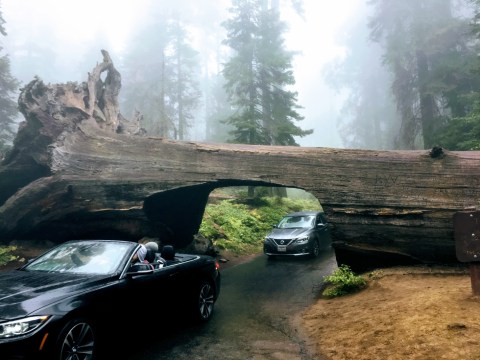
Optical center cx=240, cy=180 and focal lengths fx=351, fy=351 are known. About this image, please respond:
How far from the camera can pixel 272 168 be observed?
9.99 m

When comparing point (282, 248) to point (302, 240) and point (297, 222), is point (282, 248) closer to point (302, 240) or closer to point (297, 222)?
point (302, 240)

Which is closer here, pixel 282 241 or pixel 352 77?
pixel 282 241

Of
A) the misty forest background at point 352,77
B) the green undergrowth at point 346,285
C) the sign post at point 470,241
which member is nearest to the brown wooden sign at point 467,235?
the sign post at point 470,241

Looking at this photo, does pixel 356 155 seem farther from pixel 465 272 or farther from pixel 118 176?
pixel 118 176

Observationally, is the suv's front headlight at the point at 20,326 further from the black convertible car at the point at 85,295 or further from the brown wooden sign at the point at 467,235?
the brown wooden sign at the point at 467,235

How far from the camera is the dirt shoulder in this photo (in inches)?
180

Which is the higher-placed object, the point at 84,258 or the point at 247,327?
the point at 84,258

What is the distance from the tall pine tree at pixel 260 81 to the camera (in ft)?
74.5

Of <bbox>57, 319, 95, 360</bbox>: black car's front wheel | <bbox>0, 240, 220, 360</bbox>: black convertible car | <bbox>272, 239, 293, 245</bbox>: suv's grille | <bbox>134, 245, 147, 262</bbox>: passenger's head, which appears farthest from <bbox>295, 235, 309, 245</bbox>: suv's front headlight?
<bbox>57, 319, 95, 360</bbox>: black car's front wheel

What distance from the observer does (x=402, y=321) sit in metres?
5.45

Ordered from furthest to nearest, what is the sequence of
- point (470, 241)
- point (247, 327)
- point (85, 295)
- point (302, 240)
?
1. point (302, 240)
2. point (247, 327)
3. point (470, 241)
4. point (85, 295)

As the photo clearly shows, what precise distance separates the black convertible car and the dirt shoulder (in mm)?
2485

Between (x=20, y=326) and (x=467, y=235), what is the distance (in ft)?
21.7

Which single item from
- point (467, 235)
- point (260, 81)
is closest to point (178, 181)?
point (467, 235)
